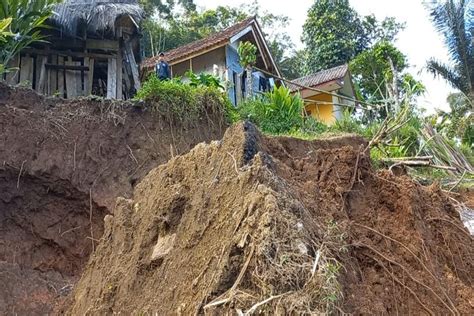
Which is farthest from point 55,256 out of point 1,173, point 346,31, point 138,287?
point 346,31

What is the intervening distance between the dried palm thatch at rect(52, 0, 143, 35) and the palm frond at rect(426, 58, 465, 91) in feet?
46.5

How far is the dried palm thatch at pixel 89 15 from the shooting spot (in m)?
13.5

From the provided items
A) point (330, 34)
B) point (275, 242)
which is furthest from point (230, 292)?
point (330, 34)

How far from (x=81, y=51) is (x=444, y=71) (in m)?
15.1

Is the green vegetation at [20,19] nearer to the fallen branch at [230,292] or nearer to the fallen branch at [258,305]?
the fallen branch at [230,292]

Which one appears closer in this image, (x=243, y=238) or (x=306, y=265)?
(x=306, y=265)

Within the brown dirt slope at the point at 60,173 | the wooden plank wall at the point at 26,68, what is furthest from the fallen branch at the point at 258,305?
the wooden plank wall at the point at 26,68

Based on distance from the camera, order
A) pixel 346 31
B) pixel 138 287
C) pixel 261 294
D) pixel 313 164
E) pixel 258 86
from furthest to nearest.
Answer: pixel 346 31
pixel 258 86
pixel 313 164
pixel 138 287
pixel 261 294

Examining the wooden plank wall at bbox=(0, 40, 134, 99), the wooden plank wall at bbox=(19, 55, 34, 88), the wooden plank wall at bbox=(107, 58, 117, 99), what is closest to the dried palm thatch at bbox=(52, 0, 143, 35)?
the wooden plank wall at bbox=(0, 40, 134, 99)

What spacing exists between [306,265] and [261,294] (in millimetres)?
296

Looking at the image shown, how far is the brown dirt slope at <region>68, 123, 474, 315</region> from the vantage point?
3.69 m

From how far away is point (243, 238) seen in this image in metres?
3.90

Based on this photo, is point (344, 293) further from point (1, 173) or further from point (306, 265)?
point (1, 173)

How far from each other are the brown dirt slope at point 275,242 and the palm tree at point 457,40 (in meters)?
18.9
